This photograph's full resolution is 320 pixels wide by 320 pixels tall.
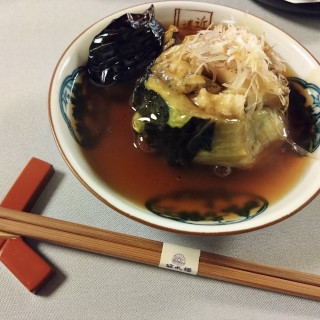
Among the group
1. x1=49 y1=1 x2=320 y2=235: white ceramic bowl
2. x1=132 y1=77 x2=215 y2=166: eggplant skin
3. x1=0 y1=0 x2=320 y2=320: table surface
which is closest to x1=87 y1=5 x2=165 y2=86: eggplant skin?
x1=49 y1=1 x2=320 y2=235: white ceramic bowl

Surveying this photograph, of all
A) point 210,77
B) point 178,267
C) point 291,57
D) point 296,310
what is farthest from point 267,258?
point 291,57

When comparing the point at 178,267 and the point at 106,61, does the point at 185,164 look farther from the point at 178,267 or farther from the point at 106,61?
the point at 106,61

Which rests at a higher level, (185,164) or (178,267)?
(185,164)

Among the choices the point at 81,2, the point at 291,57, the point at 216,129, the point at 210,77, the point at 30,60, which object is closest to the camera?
the point at 216,129

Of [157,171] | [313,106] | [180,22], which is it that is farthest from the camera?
[180,22]

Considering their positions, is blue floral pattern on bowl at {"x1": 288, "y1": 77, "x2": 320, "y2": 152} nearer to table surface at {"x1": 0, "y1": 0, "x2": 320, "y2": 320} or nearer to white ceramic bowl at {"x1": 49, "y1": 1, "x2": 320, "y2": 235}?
white ceramic bowl at {"x1": 49, "y1": 1, "x2": 320, "y2": 235}

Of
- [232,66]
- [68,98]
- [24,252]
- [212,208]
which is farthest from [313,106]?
[24,252]

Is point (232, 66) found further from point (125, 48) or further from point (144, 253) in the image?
point (144, 253)
